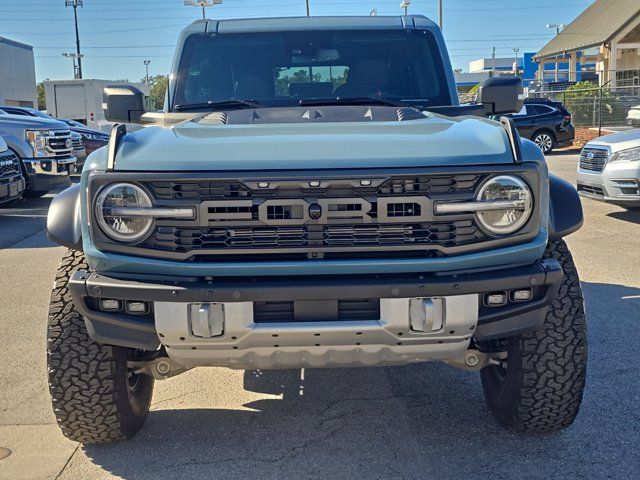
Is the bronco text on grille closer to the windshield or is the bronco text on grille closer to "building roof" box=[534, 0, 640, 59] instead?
the windshield

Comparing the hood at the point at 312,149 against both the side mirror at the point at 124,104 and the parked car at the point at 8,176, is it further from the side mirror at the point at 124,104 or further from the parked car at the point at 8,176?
the parked car at the point at 8,176

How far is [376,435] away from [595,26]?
36.1 meters

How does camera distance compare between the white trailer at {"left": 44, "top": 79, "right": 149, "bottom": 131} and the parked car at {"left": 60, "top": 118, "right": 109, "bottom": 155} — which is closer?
the parked car at {"left": 60, "top": 118, "right": 109, "bottom": 155}

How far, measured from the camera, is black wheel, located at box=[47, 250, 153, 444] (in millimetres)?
3129

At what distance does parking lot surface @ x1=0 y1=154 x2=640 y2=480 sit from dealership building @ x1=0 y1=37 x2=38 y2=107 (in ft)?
129

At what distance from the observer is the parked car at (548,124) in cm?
2042

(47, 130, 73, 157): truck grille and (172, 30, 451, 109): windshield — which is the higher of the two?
(172, 30, 451, 109): windshield

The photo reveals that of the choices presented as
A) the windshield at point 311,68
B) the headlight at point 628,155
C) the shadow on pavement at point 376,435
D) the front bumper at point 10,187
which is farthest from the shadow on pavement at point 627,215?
the front bumper at point 10,187

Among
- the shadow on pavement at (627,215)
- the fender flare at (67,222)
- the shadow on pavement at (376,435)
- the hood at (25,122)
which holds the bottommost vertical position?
the shadow on pavement at (376,435)

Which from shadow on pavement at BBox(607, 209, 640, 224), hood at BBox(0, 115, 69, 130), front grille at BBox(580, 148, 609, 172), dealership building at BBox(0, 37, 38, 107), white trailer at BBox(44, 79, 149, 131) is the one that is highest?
dealership building at BBox(0, 37, 38, 107)

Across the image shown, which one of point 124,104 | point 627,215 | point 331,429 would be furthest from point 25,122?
point 331,429

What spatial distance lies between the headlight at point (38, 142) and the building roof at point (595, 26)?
88.4 feet

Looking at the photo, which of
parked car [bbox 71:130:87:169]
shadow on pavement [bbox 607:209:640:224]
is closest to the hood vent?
shadow on pavement [bbox 607:209:640:224]

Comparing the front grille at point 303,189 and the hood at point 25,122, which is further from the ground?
the hood at point 25,122
